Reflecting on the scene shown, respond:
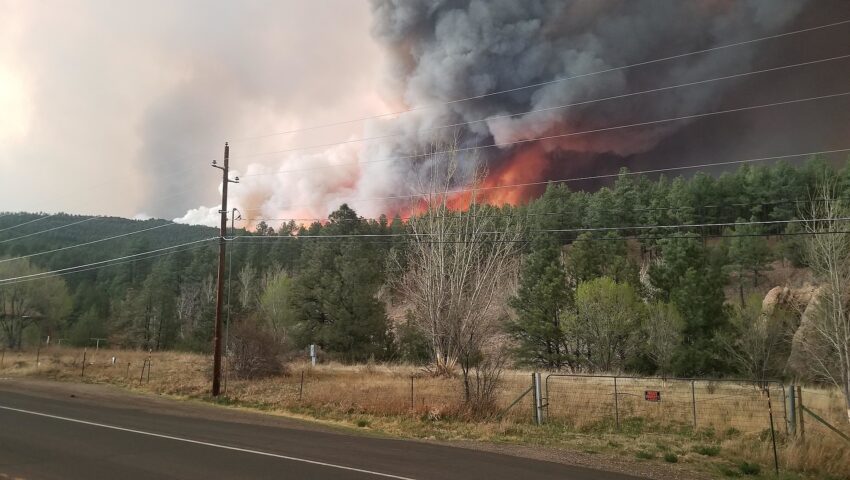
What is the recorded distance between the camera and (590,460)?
37.0ft

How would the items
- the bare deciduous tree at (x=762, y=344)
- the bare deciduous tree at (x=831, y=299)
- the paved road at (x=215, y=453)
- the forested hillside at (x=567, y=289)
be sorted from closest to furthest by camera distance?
the paved road at (x=215, y=453) < the bare deciduous tree at (x=831, y=299) < the bare deciduous tree at (x=762, y=344) < the forested hillside at (x=567, y=289)

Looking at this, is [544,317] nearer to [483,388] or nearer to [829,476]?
[483,388]

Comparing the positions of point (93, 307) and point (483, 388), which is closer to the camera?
point (483, 388)

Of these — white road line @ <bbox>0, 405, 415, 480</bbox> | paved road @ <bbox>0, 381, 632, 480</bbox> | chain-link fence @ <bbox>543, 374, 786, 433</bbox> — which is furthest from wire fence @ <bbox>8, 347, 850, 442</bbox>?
white road line @ <bbox>0, 405, 415, 480</bbox>

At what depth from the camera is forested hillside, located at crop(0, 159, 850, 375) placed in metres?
42.7

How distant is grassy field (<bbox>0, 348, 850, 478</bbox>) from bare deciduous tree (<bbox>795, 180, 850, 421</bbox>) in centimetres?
239

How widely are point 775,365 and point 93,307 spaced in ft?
296

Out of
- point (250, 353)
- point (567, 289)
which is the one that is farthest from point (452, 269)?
point (567, 289)

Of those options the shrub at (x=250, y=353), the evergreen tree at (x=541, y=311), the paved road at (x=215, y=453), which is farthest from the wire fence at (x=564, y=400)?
the evergreen tree at (x=541, y=311)

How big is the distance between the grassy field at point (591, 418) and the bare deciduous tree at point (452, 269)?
3.63 metres

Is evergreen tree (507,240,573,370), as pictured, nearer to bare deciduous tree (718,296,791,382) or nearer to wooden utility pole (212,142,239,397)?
bare deciduous tree (718,296,791,382)

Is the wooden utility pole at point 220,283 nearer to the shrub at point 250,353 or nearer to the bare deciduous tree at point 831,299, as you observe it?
the shrub at point 250,353

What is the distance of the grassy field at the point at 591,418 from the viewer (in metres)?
11.6

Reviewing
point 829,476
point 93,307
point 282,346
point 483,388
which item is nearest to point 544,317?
point 282,346
